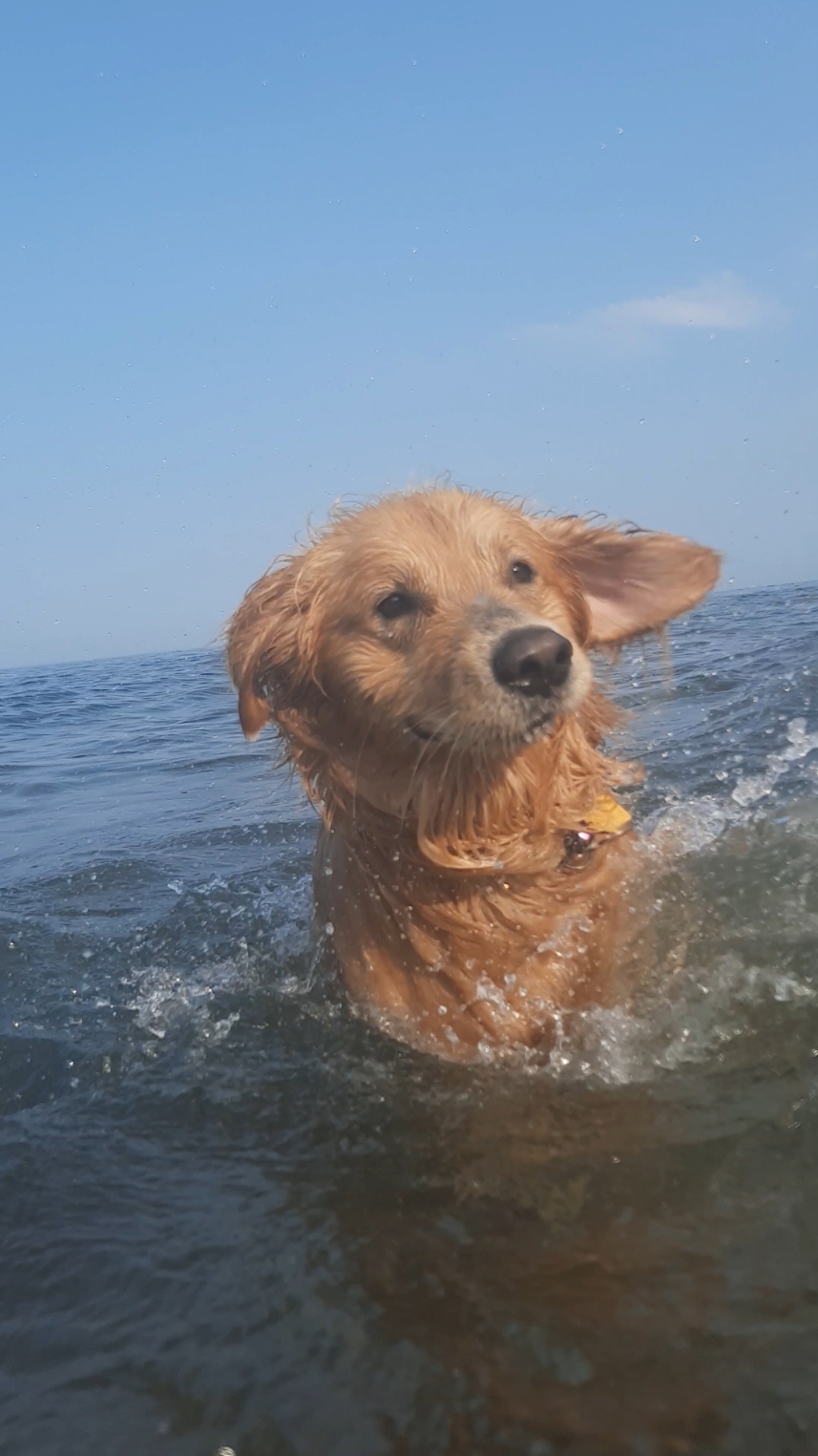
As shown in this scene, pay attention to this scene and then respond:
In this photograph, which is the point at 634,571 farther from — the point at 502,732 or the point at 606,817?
the point at 502,732

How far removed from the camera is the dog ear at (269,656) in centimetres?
438

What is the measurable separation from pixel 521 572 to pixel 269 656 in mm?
1039

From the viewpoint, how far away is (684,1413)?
2123 millimetres

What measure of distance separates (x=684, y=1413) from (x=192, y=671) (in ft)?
74.0

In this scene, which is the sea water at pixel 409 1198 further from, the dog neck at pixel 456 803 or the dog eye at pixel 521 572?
the dog eye at pixel 521 572

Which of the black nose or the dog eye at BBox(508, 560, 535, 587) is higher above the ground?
the dog eye at BBox(508, 560, 535, 587)

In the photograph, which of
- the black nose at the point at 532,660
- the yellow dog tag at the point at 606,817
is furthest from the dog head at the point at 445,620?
the yellow dog tag at the point at 606,817

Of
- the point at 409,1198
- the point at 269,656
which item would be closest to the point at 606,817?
the point at 269,656

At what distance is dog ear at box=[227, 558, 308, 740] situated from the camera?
4383 mm

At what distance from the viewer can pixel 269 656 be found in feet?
14.5

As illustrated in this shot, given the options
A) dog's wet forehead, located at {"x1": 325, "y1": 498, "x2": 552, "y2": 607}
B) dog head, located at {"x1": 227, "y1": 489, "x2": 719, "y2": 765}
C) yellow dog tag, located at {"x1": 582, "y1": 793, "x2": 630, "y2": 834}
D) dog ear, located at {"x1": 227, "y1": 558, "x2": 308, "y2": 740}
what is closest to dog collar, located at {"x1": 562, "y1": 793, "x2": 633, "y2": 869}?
yellow dog tag, located at {"x1": 582, "y1": 793, "x2": 630, "y2": 834}

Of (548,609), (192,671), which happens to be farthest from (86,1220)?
(192,671)

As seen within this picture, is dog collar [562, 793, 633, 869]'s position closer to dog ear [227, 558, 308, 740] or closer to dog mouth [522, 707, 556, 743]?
dog mouth [522, 707, 556, 743]

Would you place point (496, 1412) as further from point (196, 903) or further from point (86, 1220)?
point (196, 903)
